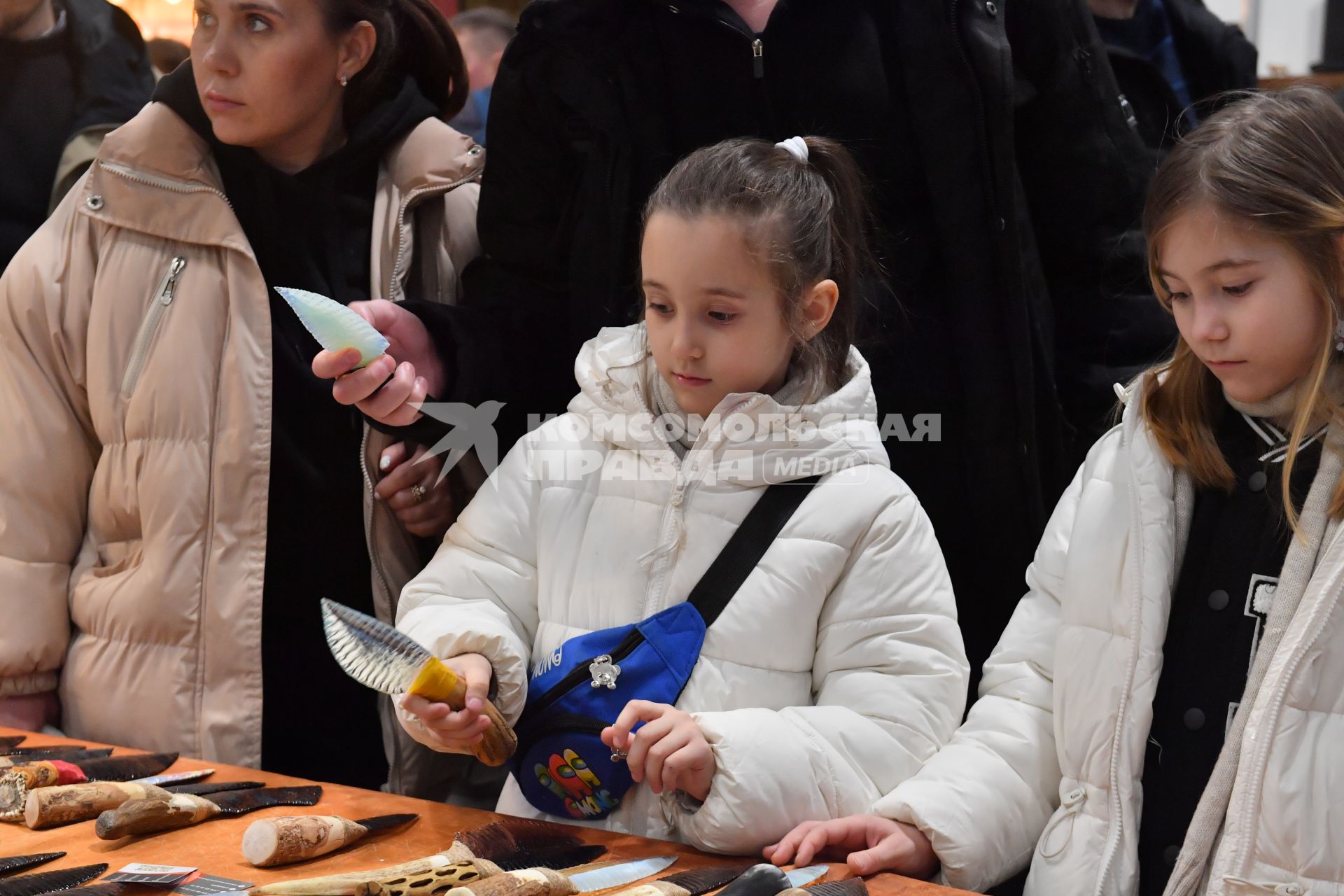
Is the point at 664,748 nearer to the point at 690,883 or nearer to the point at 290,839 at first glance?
the point at 690,883

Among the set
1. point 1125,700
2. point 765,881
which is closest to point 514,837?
point 765,881

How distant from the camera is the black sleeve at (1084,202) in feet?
6.38

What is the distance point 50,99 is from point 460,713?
1.75m

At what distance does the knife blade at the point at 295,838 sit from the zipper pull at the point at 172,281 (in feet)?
3.01

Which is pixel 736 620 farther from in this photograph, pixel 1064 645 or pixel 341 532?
pixel 341 532

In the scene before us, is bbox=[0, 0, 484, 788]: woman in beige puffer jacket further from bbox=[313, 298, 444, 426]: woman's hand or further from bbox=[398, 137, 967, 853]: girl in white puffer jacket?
bbox=[398, 137, 967, 853]: girl in white puffer jacket

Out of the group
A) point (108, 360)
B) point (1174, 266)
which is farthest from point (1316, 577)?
point (108, 360)

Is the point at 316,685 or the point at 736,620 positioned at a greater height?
the point at 736,620

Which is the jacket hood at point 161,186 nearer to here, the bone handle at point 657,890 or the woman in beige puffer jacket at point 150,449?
the woman in beige puffer jacket at point 150,449

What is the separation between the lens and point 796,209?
65.1 inches

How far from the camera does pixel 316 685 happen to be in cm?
207

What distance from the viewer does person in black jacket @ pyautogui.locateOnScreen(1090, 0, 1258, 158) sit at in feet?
7.67

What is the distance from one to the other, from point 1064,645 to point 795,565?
1.05 ft

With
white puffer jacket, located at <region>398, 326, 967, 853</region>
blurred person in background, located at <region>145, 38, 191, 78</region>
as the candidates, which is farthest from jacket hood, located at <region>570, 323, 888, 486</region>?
blurred person in background, located at <region>145, 38, 191, 78</region>
